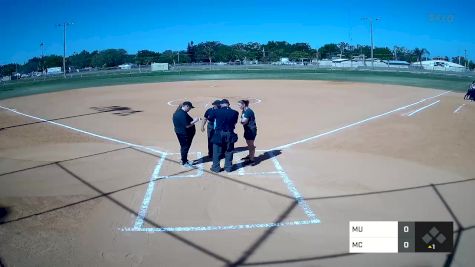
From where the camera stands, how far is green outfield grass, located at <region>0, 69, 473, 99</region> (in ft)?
102

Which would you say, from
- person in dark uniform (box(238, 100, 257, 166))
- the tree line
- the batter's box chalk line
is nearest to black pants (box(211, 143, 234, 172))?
person in dark uniform (box(238, 100, 257, 166))

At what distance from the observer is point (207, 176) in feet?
26.6

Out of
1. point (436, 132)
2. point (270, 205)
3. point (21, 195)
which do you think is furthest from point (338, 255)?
point (436, 132)

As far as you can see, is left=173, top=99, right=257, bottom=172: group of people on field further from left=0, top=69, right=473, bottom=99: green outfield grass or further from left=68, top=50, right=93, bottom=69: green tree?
left=68, top=50, right=93, bottom=69: green tree

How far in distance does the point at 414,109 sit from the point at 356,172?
35.3 ft

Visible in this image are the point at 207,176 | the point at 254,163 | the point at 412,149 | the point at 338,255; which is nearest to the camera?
the point at 338,255

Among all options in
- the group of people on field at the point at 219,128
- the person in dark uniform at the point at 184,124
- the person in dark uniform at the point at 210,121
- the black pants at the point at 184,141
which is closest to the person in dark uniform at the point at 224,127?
the group of people on field at the point at 219,128

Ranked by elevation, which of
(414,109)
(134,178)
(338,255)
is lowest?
(338,255)

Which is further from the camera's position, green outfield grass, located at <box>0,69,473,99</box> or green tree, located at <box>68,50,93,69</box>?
green tree, located at <box>68,50,93,69</box>

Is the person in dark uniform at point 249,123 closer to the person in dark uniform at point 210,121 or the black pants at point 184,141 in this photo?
the person in dark uniform at point 210,121

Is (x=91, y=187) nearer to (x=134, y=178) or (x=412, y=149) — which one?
(x=134, y=178)

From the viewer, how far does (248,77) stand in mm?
39719
